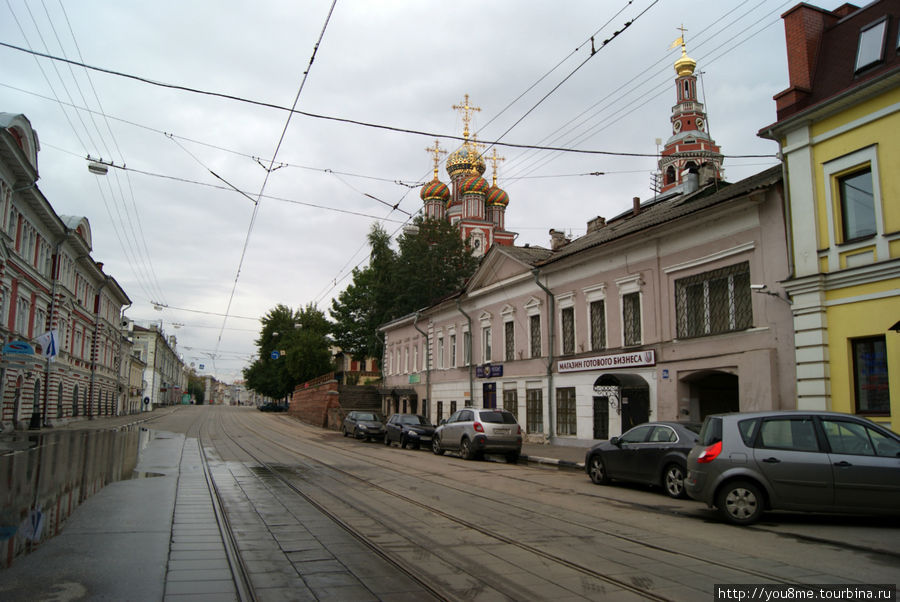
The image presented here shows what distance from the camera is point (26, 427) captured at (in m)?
33.8

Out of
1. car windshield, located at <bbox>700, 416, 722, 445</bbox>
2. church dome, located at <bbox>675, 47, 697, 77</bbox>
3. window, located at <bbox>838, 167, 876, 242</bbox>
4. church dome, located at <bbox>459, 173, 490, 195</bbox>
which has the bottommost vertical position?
car windshield, located at <bbox>700, 416, 722, 445</bbox>

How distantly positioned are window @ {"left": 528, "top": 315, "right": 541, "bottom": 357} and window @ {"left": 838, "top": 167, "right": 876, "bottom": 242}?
1375cm

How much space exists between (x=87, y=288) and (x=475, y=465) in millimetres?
44435

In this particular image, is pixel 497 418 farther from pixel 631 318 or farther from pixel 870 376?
pixel 870 376

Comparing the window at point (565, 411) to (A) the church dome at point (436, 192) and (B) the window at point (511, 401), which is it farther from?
(A) the church dome at point (436, 192)

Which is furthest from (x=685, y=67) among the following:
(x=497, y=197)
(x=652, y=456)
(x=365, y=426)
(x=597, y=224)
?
(x=652, y=456)

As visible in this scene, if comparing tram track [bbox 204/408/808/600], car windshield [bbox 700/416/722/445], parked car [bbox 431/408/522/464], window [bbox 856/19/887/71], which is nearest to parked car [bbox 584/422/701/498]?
car windshield [bbox 700/416/722/445]

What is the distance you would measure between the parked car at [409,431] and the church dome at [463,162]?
167 ft

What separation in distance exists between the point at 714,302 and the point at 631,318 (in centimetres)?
362

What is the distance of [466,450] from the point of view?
68.1 feet

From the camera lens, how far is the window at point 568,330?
79.3 feet

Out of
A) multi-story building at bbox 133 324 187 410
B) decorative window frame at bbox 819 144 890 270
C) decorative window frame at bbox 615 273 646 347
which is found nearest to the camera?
decorative window frame at bbox 819 144 890 270

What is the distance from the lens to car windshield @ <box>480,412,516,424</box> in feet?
67.4

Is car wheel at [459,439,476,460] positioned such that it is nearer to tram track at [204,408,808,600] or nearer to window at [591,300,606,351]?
window at [591,300,606,351]
